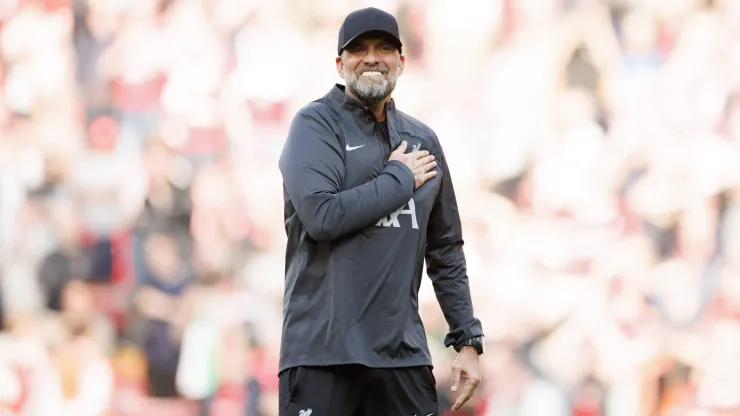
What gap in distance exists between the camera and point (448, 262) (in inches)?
108

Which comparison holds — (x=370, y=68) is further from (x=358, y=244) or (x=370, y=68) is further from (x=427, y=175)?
(x=358, y=244)

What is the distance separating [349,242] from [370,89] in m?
0.33

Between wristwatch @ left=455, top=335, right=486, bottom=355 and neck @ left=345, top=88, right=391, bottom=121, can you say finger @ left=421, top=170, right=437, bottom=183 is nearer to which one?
neck @ left=345, top=88, right=391, bottom=121

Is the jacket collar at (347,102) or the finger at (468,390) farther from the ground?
the jacket collar at (347,102)

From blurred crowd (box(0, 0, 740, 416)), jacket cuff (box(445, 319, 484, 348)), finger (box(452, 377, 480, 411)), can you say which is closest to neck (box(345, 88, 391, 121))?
jacket cuff (box(445, 319, 484, 348))

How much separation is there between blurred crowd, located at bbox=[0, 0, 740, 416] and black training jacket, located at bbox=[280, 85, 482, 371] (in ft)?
5.91

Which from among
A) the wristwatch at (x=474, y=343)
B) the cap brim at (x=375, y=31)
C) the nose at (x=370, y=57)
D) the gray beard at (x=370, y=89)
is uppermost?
the cap brim at (x=375, y=31)

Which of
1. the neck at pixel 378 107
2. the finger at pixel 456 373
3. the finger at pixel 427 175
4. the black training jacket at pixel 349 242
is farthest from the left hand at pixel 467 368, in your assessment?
the neck at pixel 378 107

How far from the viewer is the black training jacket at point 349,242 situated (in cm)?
243

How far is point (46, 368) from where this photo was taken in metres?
4.41

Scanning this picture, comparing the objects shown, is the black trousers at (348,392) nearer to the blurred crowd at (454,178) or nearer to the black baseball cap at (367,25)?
the black baseball cap at (367,25)

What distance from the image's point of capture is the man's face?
255 cm

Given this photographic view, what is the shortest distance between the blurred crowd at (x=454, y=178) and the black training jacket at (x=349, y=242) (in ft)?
5.91

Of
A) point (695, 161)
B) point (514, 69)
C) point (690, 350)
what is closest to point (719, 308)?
point (690, 350)
